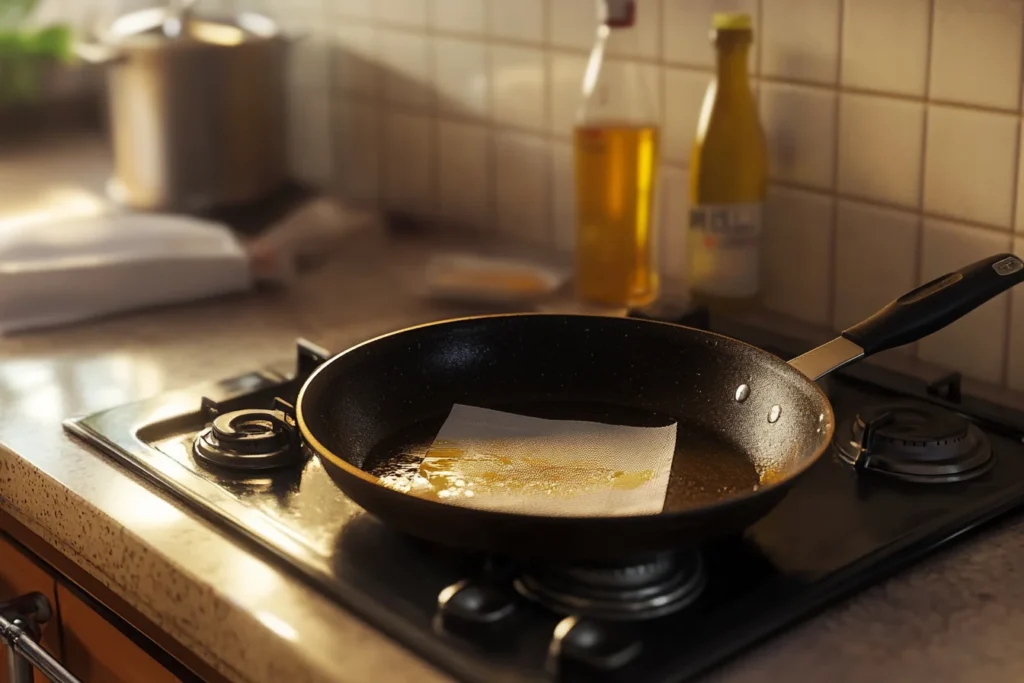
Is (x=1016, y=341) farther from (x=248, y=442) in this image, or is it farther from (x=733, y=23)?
(x=248, y=442)

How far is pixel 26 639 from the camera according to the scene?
0.85 meters

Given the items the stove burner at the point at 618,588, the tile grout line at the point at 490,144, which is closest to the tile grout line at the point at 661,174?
the tile grout line at the point at 490,144

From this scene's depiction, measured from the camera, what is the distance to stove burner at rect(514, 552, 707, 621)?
0.65 m

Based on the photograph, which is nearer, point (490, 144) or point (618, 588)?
point (618, 588)

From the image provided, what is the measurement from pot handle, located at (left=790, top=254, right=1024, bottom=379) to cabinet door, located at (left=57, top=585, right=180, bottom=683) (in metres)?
0.44

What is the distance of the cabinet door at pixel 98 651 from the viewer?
0.80 meters

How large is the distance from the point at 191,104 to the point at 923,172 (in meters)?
0.81

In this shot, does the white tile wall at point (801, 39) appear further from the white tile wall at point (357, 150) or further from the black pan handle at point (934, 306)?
the white tile wall at point (357, 150)

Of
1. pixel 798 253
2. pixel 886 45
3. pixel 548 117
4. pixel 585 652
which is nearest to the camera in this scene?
pixel 585 652

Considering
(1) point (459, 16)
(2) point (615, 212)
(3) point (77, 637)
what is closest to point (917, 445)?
(2) point (615, 212)

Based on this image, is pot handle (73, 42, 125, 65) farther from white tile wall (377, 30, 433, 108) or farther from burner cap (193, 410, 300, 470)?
burner cap (193, 410, 300, 470)

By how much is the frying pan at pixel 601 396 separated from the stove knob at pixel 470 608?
24 millimetres

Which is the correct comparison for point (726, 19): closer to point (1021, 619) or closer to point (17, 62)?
point (1021, 619)

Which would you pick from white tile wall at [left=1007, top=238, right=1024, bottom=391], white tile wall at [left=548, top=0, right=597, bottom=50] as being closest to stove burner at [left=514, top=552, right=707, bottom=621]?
white tile wall at [left=1007, top=238, right=1024, bottom=391]
